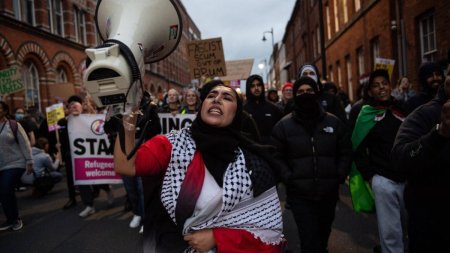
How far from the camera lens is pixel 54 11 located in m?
21.8

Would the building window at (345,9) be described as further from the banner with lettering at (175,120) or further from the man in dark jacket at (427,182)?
the man in dark jacket at (427,182)

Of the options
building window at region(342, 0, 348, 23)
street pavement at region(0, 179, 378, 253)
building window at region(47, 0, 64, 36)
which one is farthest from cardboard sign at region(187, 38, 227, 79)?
building window at region(47, 0, 64, 36)

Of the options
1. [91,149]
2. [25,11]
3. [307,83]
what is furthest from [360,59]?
[25,11]

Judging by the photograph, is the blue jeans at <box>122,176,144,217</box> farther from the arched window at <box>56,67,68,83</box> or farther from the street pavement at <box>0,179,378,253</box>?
the arched window at <box>56,67,68,83</box>

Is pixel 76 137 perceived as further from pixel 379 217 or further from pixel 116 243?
pixel 379 217

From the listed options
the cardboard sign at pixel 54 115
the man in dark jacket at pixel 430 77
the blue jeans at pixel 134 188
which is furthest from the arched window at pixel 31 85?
the man in dark jacket at pixel 430 77

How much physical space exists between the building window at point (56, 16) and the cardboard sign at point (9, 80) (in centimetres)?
1306

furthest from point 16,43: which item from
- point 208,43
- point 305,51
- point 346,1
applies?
point 305,51

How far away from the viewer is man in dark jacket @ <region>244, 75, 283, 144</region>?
5.83 metres

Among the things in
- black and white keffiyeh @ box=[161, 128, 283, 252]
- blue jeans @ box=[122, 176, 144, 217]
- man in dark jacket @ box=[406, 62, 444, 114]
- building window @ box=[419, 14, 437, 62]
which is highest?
building window @ box=[419, 14, 437, 62]

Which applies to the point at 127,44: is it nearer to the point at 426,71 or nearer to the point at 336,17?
the point at 426,71

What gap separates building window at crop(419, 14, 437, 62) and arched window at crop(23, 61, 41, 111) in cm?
1611

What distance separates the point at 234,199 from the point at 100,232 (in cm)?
409

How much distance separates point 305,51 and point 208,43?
29.1 m
